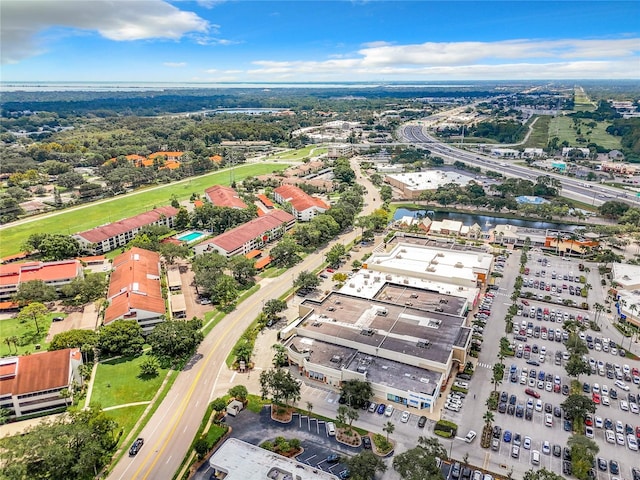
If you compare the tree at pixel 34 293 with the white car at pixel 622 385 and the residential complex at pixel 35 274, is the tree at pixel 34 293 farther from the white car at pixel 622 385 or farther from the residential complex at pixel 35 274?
the white car at pixel 622 385

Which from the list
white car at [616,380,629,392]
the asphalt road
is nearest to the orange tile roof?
the asphalt road

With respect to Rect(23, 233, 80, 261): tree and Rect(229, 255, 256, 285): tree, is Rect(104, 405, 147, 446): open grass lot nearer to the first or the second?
Rect(229, 255, 256, 285): tree

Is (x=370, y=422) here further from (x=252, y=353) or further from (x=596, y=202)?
(x=596, y=202)

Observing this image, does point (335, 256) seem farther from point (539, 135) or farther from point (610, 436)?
point (539, 135)

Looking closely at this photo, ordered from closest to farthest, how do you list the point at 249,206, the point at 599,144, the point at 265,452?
the point at 265,452 < the point at 249,206 < the point at 599,144

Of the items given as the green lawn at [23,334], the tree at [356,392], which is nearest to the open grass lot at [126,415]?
the green lawn at [23,334]

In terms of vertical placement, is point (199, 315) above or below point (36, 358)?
below

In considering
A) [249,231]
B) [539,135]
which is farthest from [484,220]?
[539,135]

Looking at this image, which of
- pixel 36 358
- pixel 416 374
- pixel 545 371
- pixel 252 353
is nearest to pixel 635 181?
pixel 545 371
